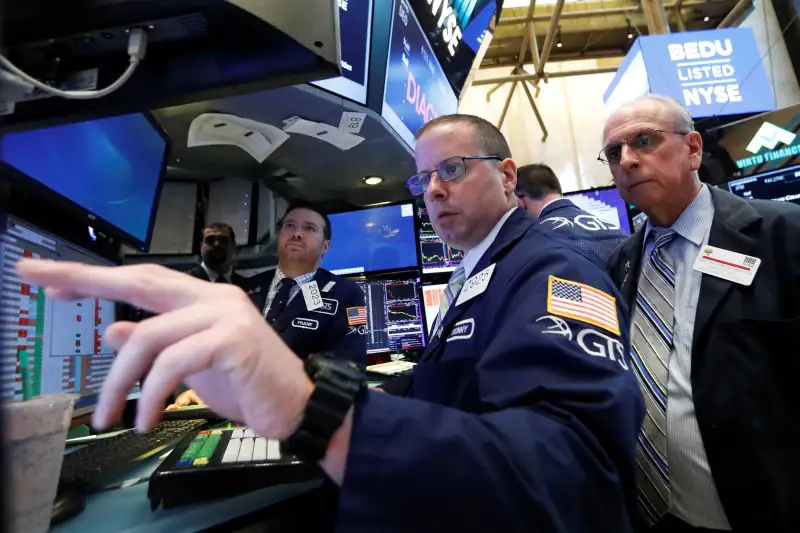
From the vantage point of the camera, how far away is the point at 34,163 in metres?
0.85

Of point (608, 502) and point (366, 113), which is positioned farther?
point (366, 113)

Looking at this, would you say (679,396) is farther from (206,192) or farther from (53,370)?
(206,192)

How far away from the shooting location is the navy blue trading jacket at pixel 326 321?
2.01m

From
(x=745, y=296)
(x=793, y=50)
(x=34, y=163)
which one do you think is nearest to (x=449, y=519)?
(x=745, y=296)

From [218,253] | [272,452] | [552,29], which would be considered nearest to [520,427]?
[272,452]

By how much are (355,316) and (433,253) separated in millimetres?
756

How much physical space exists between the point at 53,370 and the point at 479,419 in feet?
3.01

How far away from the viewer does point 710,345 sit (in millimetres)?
859

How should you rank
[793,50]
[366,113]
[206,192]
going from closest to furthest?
[366,113], [206,192], [793,50]

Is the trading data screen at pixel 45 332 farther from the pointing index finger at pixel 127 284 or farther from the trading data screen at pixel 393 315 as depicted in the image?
the trading data screen at pixel 393 315

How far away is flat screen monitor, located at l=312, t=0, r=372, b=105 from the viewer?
1637mm

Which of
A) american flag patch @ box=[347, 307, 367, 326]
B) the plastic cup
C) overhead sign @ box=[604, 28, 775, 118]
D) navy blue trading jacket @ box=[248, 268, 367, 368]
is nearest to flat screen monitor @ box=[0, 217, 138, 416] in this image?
the plastic cup

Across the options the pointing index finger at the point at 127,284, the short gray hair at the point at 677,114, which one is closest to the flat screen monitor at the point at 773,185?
the short gray hair at the point at 677,114

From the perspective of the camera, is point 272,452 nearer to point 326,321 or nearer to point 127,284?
point 127,284
